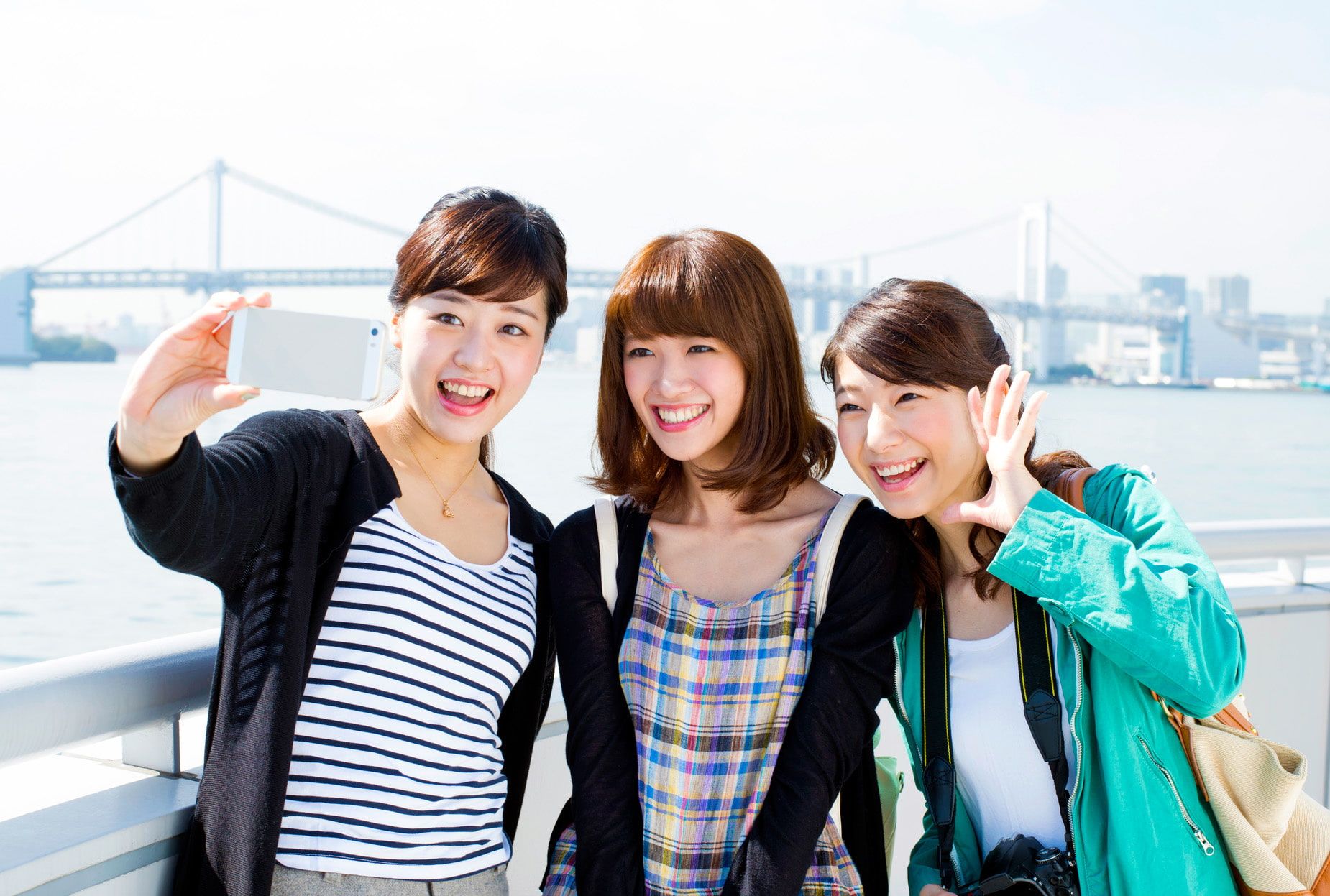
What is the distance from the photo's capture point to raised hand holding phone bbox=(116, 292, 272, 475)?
3.16 feet

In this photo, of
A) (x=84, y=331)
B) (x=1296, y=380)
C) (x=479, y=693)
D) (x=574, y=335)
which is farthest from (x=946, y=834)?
(x=1296, y=380)

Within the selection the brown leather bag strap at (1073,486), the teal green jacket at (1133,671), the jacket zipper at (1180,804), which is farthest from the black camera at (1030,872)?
the brown leather bag strap at (1073,486)

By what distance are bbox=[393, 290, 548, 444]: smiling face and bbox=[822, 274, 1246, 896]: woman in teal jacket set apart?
0.45 m

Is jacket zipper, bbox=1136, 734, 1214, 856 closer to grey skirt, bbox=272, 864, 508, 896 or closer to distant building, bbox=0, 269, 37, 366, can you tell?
grey skirt, bbox=272, 864, 508, 896

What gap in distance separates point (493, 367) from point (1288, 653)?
1.95 metres

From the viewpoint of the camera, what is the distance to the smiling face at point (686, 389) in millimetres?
1458

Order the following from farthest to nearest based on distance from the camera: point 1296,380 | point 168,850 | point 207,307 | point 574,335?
1. point 1296,380
2. point 574,335
3. point 168,850
4. point 207,307

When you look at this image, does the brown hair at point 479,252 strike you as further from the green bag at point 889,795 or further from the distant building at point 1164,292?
the distant building at point 1164,292

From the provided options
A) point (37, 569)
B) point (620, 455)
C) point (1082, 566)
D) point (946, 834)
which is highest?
point (620, 455)

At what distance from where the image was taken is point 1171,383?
18750 mm

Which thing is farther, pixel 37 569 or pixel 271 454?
pixel 37 569

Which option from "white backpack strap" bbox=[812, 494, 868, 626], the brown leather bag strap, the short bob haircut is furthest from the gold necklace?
the brown leather bag strap

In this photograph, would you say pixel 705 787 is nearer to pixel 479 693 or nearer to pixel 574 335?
pixel 479 693

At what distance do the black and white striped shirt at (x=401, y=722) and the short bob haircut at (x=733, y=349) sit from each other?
361mm
